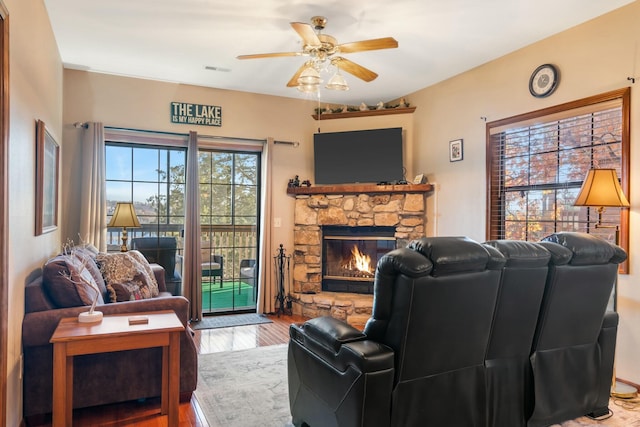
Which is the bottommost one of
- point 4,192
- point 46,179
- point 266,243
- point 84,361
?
point 84,361

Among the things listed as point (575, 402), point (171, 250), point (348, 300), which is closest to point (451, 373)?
point (575, 402)

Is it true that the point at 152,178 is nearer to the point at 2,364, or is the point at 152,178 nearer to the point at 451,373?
the point at 2,364

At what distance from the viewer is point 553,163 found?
152 inches

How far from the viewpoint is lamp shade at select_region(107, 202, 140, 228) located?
14.1 feet

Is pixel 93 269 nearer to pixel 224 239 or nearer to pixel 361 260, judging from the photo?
pixel 224 239

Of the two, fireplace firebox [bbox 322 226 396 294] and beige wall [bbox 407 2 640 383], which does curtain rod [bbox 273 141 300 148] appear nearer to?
fireplace firebox [bbox 322 226 396 294]

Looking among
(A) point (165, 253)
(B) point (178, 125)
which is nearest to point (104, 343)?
(A) point (165, 253)

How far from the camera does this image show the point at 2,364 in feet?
6.43

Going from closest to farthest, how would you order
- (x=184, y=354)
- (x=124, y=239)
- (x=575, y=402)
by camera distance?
(x=575, y=402) < (x=184, y=354) < (x=124, y=239)

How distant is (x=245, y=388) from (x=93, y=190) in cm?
284

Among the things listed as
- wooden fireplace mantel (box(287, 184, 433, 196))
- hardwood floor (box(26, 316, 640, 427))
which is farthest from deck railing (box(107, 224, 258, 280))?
hardwood floor (box(26, 316, 640, 427))

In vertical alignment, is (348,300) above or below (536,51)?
below

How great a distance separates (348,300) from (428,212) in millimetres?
1492

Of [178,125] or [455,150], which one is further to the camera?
[178,125]
